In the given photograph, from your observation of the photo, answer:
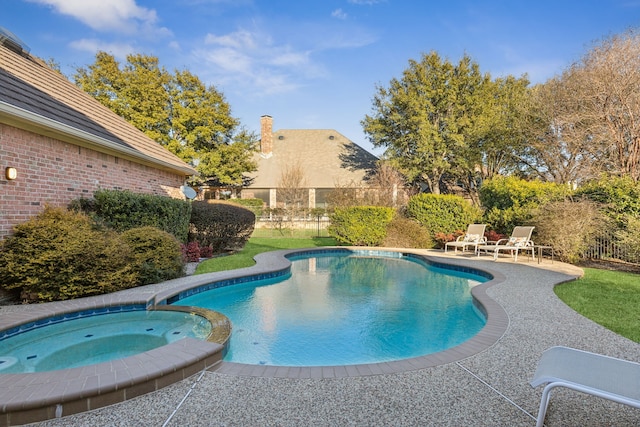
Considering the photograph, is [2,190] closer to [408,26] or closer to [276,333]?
[276,333]

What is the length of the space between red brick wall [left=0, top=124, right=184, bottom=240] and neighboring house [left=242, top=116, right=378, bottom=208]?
1865 centimetres

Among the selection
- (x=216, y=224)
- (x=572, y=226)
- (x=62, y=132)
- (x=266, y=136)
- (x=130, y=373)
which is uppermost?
(x=266, y=136)

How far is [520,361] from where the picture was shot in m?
3.75

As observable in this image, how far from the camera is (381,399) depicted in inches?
118

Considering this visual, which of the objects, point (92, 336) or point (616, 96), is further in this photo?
point (616, 96)

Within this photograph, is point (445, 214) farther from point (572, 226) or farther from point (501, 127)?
point (501, 127)

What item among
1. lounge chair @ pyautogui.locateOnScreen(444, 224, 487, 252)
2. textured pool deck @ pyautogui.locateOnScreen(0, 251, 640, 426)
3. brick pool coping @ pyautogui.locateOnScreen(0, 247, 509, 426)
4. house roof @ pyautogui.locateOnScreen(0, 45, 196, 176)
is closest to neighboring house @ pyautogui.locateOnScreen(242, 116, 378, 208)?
lounge chair @ pyautogui.locateOnScreen(444, 224, 487, 252)

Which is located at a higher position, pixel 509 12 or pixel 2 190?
pixel 509 12

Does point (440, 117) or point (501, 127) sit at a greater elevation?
point (440, 117)

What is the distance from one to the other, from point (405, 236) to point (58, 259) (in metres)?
13.3

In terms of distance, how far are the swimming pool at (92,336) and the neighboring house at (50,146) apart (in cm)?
231

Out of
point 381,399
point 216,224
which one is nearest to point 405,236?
point 216,224

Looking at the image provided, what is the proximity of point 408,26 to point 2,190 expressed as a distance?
13835mm

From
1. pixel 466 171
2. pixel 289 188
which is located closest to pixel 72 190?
pixel 289 188
